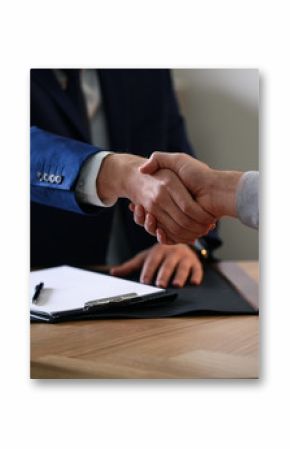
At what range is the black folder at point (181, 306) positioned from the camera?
3.51ft

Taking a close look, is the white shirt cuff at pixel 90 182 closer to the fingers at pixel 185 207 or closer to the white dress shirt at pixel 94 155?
the white dress shirt at pixel 94 155

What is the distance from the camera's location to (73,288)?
3.71 feet

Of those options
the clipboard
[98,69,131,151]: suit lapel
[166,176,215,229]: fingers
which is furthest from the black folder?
[98,69,131,151]: suit lapel

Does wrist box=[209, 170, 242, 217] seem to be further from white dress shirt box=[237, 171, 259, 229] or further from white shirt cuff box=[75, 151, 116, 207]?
white shirt cuff box=[75, 151, 116, 207]

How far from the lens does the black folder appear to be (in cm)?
107

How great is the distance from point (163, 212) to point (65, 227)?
164 mm

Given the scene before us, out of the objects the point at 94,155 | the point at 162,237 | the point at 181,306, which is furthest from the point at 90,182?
the point at 181,306

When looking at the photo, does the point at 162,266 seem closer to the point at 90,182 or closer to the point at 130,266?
the point at 130,266

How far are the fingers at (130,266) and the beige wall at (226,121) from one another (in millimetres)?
134

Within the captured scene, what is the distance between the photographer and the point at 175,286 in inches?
46.9

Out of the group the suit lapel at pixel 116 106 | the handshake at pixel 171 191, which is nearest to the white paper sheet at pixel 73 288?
the handshake at pixel 171 191

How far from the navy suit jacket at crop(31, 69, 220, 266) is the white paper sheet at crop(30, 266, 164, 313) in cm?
2

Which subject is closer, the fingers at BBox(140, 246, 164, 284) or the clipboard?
the clipboard
